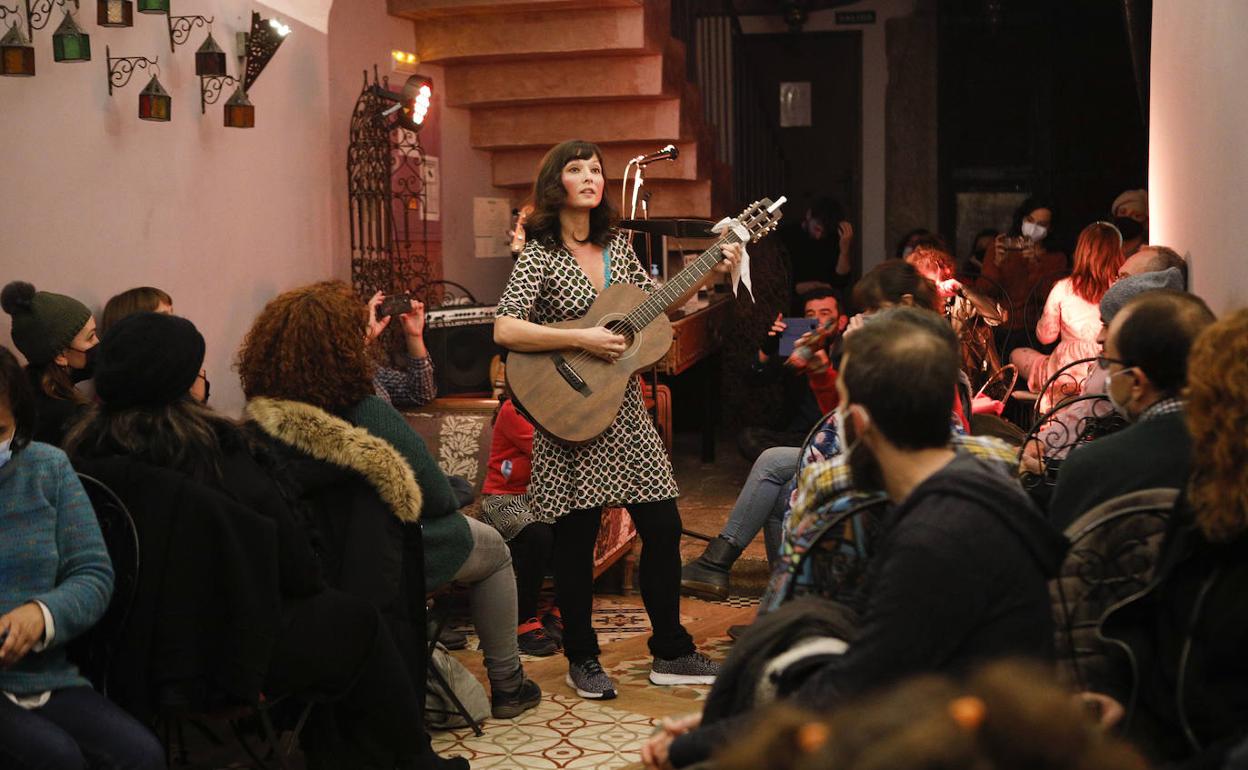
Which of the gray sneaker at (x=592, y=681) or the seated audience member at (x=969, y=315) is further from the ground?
the seated audience member at (x=969, y=315)

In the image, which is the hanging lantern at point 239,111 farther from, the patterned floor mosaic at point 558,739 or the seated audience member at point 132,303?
the patterned floor mosaic at point 558,739

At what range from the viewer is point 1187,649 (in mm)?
1996

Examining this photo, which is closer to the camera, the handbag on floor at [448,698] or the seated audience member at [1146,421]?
the seated audience member at [1146,421]

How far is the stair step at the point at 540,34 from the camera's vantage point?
710 cm

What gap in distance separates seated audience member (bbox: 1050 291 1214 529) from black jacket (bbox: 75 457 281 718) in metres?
1.51

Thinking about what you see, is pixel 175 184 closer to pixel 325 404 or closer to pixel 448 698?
pixel 325 404

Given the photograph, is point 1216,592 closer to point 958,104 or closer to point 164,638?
point 164,638

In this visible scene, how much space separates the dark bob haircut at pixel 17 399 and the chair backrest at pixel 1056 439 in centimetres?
223

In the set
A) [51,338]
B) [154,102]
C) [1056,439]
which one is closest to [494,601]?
[51,338]

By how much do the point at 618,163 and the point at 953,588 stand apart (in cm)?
630

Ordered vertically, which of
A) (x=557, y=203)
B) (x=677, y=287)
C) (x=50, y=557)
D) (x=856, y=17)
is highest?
(x=856, y=17)

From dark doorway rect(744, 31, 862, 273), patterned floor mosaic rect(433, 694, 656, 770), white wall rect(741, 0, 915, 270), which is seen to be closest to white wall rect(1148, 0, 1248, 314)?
patterned floor mosaic rect(433, 694, 656, 770)

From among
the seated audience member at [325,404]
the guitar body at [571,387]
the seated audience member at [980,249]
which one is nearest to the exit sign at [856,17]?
the seated audience member at [980,249]

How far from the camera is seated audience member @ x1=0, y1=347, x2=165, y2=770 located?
8.34 ft
